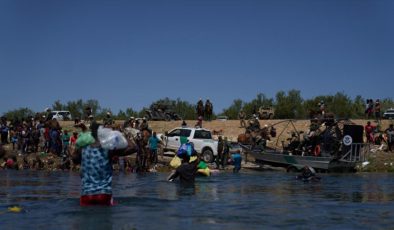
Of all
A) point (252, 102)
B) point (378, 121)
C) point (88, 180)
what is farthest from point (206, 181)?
point (252, 102)

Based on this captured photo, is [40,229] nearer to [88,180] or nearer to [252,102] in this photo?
[88,180]

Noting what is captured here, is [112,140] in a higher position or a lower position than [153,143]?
higher

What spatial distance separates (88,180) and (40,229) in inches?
46.3

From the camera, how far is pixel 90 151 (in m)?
11.4

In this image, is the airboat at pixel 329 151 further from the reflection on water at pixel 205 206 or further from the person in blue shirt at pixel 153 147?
the reflection on water at pixel 205 206

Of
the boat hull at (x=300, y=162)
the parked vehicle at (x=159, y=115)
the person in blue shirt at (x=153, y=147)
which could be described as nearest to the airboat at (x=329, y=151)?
the boat hull at (x=300, y=162)

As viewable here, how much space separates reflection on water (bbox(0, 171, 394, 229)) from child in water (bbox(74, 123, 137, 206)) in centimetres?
38

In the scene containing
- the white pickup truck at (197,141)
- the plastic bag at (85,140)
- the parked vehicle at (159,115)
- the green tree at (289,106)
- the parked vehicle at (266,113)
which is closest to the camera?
the plastic bag at (85,140)

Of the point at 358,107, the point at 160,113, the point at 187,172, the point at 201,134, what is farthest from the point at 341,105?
the point at 187,172

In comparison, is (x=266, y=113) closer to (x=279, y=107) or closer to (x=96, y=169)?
(x=279, y=107)

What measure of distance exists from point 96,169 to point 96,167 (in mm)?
35

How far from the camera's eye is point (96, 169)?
11.4m

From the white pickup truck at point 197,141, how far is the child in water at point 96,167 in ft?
72.4

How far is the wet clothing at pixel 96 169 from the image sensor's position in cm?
1135
